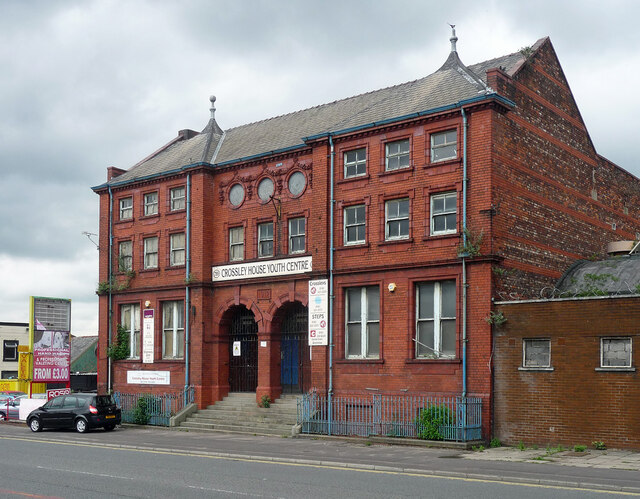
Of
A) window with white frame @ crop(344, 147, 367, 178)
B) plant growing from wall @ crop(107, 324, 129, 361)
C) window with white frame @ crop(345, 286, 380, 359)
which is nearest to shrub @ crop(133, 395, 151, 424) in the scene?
plant growing from wall @ crop(107, 324, 129, 361)

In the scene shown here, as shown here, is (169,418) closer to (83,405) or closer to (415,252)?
(83,405)

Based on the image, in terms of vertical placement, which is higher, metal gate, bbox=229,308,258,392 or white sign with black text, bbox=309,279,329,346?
white sign with black text, bbox=309,279,329,346

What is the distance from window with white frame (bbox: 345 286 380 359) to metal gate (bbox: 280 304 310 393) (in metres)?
3.00

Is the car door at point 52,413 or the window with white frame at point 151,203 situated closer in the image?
the car door at point 52,413

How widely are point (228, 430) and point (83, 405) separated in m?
5.42

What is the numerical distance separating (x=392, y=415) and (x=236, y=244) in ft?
33.4

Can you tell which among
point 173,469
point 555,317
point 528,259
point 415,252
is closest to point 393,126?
point 415,252

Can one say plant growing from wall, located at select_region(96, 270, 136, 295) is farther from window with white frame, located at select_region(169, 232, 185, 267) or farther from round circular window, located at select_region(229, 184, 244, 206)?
round circular window, located at select_region(229, 184, 244, 206)

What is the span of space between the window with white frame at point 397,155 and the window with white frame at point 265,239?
19.5 ft

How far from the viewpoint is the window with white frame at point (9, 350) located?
65250mm

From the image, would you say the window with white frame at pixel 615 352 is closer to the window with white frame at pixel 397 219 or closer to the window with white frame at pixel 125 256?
the window with white frame at pixel 397 219

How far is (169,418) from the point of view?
101 ft

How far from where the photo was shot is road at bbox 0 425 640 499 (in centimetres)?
1403

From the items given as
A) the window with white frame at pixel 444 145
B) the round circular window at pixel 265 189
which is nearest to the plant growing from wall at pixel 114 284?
the round circular window at pixel 265 189
